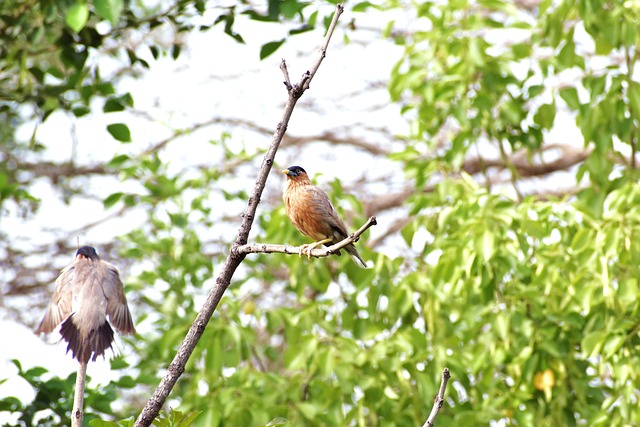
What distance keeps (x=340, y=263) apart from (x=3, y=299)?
12.8 feet

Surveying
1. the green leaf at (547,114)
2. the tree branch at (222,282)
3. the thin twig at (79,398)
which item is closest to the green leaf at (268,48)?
the tree branch at (222,282)

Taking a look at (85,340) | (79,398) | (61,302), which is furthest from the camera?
(61,302)

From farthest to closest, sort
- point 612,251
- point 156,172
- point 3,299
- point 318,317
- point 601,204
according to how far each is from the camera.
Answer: point 3,299 → point 156,172 → point 318,317 → point 601,204 → point 612,251

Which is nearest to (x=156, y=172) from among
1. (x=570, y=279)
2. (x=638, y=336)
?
(x=570, y=279)

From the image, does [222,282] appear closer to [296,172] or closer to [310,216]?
[310,216]

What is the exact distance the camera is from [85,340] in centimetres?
182

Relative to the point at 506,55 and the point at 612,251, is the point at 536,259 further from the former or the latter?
the point at 506,55

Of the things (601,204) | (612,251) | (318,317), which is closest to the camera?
(612,251)

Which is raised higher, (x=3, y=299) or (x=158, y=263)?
(x=158, y=263)

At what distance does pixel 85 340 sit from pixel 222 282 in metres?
0.31

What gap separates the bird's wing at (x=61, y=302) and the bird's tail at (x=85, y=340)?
4 centimetres

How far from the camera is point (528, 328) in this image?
3908 millimetres

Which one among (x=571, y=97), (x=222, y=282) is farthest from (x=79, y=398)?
(x=571, y=97)

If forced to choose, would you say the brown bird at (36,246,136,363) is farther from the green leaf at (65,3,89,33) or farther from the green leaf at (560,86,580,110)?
the green leaf at (560,86,580,110)
